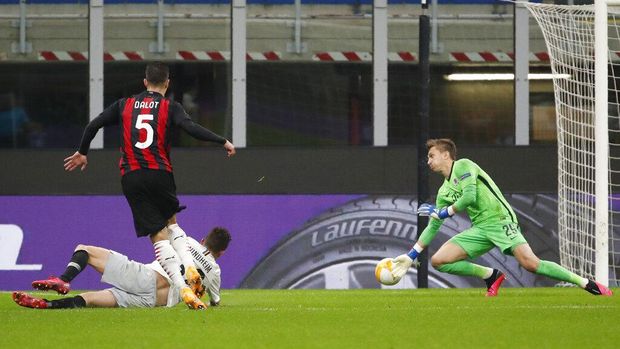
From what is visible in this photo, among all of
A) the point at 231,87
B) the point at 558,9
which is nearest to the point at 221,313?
the point at 558,9

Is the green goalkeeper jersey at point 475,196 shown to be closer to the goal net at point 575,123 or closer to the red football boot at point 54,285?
the goal net at point 575,123

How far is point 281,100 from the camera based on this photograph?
19328 mm

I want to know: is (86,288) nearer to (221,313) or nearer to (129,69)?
(129,69)

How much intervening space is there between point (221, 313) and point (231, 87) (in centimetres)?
930

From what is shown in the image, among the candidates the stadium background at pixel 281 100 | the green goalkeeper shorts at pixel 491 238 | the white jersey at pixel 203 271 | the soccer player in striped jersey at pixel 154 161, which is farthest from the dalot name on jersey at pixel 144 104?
the stadium background at pixel 281 100

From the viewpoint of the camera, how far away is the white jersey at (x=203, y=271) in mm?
11359

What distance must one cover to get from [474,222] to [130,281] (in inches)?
160

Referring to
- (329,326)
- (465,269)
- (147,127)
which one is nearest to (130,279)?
(147,127)

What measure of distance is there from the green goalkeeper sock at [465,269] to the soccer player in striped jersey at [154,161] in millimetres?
3930

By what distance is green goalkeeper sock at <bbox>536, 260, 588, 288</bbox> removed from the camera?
1322cm

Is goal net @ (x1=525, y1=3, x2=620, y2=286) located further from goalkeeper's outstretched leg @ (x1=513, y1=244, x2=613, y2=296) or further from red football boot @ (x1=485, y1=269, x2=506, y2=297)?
goalkeeper's outstretched leg @ (x1=513, y1=244, x2=613, y2=296)

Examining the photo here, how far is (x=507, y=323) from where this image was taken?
938 cm

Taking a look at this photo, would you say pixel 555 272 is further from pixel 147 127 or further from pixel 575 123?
pixel 147 127

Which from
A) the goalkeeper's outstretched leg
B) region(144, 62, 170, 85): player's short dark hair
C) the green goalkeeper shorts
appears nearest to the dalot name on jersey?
region(144, 62, 170, 85): player's short dark hair
